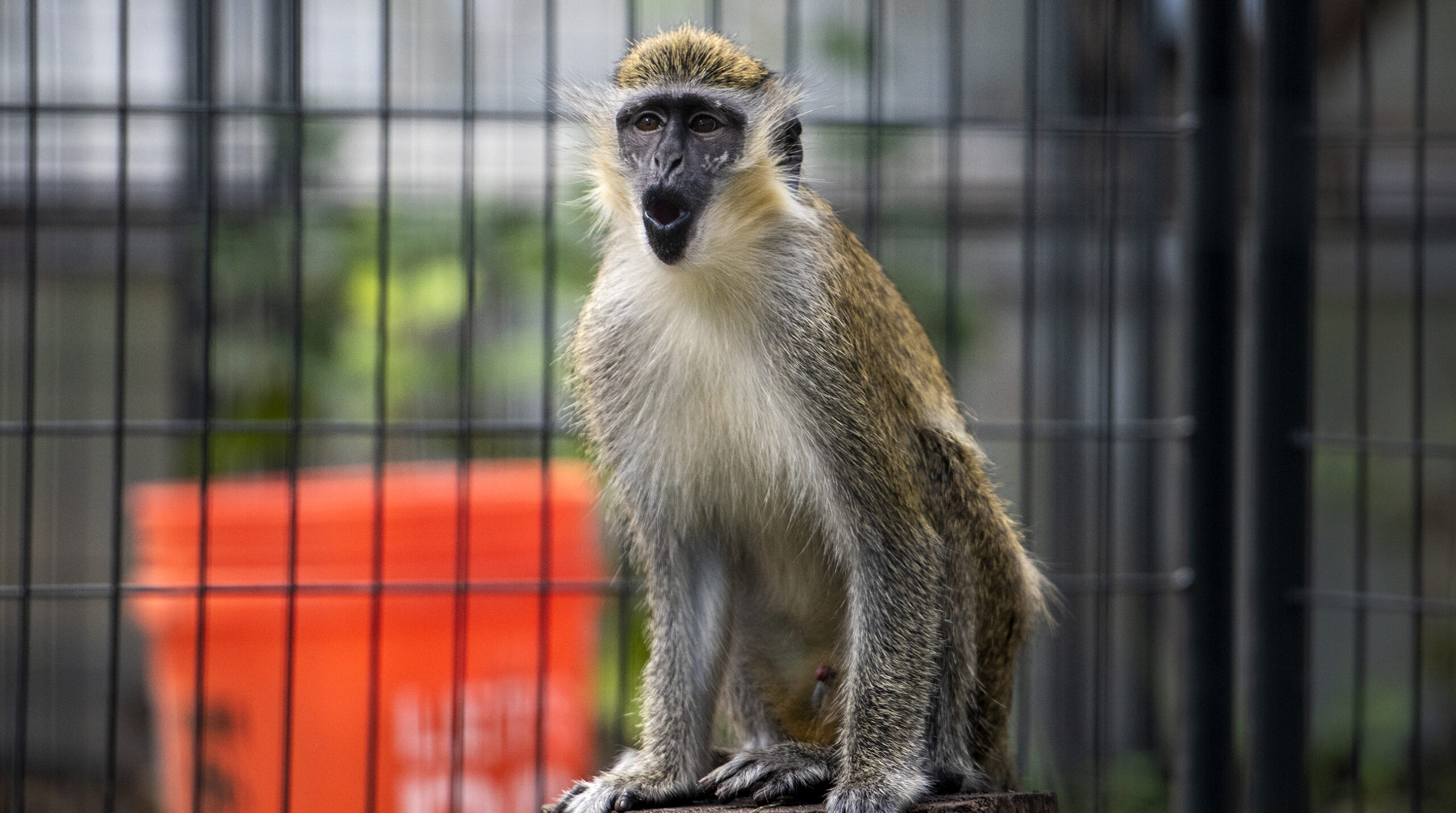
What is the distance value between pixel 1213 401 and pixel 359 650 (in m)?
2.27

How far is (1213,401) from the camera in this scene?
311cm

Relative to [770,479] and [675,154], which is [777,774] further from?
[675,154]

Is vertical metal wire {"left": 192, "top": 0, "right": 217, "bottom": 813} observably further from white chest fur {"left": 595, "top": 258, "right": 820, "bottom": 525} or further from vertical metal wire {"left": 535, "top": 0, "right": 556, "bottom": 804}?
white chest fur {"left": 595, "top": 258, "right": 820, "bottom": 525}

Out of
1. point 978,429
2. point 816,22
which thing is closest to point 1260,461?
point 978,429

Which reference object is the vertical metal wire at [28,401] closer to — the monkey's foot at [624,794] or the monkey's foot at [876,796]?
the monkey's foot at [624,794]

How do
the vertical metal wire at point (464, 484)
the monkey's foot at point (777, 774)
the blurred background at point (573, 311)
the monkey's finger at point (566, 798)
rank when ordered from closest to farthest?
the monkey's foot at point (777, 774), the monkey's finger at point (566, 798), the vertical metal wire at point (464, 484), the blurred background at point (573, 311)

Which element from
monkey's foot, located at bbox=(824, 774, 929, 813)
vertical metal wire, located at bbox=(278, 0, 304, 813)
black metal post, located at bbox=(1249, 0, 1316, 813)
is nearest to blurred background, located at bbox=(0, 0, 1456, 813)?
black metal post, located at bbox=(1249, 0, 1316, 813)

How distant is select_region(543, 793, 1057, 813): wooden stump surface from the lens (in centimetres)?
222

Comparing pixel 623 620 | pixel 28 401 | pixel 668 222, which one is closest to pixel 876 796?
pixel 668 222

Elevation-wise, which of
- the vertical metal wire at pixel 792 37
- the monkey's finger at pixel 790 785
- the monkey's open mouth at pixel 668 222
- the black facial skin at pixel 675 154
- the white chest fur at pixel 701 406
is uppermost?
the vertical metal wire at pixel 792 37

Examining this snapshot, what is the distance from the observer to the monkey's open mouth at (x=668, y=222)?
7.22 ft

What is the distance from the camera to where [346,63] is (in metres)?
4.30

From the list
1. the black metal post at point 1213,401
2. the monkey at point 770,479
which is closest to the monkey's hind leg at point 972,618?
the monkey at point 770,479

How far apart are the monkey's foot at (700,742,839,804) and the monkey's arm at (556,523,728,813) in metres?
0.09
